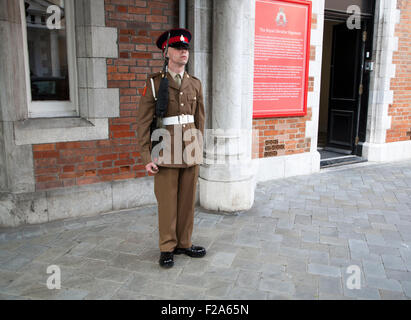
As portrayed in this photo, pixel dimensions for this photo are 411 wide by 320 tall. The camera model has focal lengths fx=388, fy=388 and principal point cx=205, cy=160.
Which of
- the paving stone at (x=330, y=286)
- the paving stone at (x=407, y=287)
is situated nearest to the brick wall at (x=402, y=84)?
the paving stone at (x=407, y=287)

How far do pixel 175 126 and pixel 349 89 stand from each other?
5.94 meters

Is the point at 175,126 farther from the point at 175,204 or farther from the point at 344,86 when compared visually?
the point at 344,86

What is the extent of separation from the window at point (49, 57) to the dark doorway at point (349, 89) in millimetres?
5163

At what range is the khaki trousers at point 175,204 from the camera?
3379 millimetres

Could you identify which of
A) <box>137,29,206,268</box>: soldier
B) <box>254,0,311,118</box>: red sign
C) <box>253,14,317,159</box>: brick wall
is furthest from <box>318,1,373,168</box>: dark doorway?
<box>137,29,206,268</box>: soldier

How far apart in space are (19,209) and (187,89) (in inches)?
94.4

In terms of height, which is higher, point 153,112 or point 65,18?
point 65,18

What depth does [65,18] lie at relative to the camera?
4.39 metres

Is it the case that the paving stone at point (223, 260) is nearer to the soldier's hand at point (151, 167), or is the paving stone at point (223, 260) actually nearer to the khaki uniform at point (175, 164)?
the khaki uniform at point (175, 164)

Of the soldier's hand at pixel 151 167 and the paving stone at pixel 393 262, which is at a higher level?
the soldier's hand at pixel 151 167

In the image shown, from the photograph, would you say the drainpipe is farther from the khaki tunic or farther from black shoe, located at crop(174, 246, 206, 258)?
black shoe, located at crop(174, 246, 206, 258)

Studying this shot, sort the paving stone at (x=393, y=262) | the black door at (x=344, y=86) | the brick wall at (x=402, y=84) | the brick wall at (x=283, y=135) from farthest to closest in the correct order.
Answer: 1. the black door at (x=344, y=86)
2. the brick wall at (x=402, y=84)
3. the brick wall at (x=283, y=135)
4. the paving stone at (x=393, y=262)
